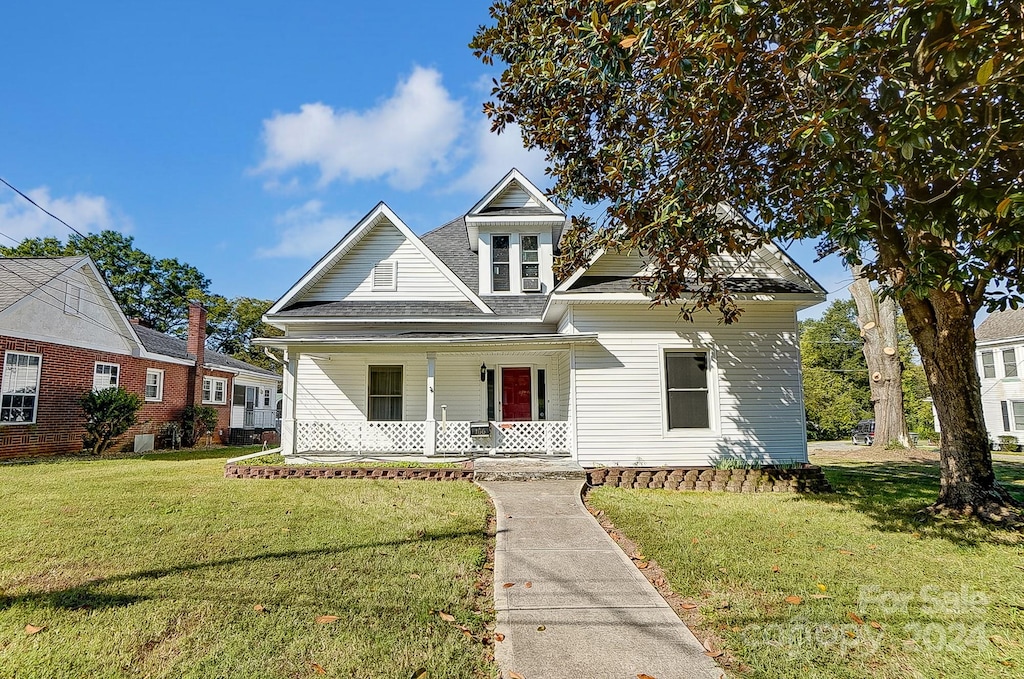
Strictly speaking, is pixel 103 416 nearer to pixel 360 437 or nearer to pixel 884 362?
pixel 360 437

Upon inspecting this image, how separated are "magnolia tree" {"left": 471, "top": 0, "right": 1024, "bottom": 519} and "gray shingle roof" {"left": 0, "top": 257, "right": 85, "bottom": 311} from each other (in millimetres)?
15702

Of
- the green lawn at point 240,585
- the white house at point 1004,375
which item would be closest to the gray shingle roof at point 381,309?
the green lawn at point 240,585

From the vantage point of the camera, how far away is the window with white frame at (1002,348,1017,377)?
27547mm

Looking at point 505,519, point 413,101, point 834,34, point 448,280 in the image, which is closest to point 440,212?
point 448,280

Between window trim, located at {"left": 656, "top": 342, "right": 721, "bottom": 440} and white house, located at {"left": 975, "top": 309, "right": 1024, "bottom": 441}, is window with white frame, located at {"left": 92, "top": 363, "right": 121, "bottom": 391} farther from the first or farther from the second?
white house, located at {"left": 975, "top": 309, "right": 1024, "bottom": 441}

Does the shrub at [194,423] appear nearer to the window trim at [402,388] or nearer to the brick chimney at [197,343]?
the brick chimney at [197,343]

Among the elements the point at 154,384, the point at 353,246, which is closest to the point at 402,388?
the point at 353,246

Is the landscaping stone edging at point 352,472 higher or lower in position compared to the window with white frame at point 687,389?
lower

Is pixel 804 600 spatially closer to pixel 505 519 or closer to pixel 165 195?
pixel 505 519

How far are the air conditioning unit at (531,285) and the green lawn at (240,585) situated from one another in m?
7.48

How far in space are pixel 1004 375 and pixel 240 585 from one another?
3693 centimetres

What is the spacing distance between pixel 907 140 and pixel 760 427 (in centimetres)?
771

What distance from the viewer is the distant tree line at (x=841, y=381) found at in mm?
35906

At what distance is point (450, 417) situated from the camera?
1406 centimetres
